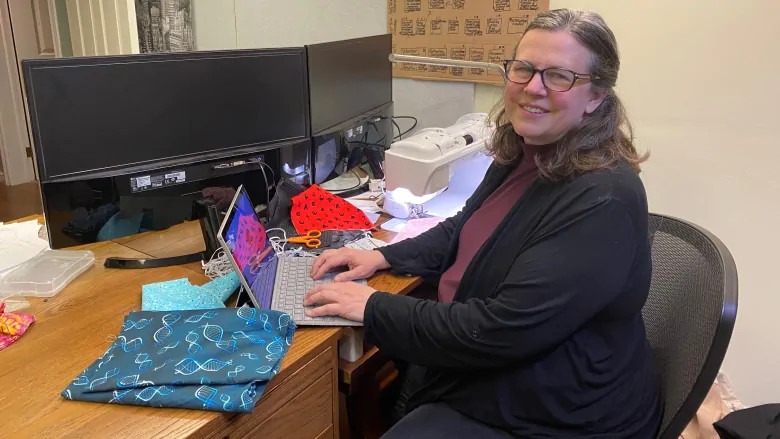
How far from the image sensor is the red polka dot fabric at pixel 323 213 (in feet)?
5.37

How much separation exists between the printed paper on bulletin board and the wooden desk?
1118 millimetres

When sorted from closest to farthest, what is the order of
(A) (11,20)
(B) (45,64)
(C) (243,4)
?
(B) (45,64) < (C) (243,4) < (A) (11,20)

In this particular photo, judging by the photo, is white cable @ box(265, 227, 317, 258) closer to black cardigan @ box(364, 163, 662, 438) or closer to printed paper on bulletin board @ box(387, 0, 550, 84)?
black cardigan @ box(364, 163, 662, 438)

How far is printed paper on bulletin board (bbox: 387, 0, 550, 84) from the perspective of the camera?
2.08 metres

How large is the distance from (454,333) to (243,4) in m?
2.29

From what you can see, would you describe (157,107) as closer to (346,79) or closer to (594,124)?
(346,79)

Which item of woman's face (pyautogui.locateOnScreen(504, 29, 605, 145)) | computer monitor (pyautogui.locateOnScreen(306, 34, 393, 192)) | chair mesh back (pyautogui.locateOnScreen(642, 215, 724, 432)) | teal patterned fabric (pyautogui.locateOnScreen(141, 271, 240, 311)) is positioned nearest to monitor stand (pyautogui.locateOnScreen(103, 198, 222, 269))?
teal patterned fabric (pyautogui.locateOnScreen(141, 271, 240, 311))

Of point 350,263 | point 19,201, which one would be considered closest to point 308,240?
point 350,263

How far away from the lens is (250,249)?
4.15ft

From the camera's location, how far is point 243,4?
2.82 m

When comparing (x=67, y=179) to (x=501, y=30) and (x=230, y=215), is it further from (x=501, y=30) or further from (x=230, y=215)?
(x=501, y=30)

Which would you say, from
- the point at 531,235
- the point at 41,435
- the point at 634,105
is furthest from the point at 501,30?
the point at 41,435

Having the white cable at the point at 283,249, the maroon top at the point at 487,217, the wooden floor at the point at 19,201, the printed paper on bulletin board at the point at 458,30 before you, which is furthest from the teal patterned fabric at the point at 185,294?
the wooden floor at the point at 19,201

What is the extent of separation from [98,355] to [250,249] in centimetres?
35
